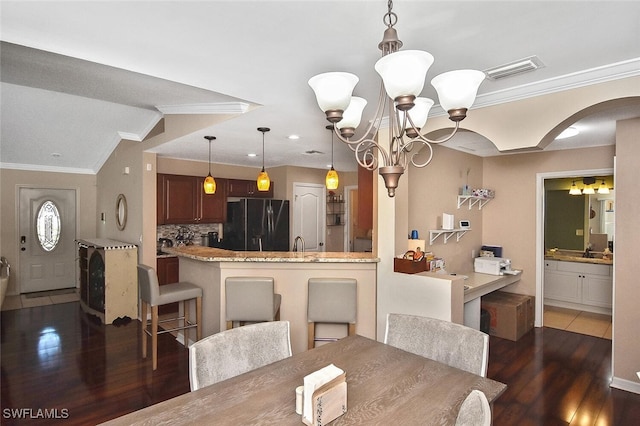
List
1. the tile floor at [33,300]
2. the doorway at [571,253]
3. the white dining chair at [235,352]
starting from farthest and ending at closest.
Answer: the tile floor at [33,300], the doorway at [571,253], the white dining chair at [235,352]

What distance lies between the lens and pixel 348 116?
174cm

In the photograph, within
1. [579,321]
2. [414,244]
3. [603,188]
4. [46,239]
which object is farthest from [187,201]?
[603,188]

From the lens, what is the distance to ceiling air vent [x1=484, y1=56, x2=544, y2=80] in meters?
1.97

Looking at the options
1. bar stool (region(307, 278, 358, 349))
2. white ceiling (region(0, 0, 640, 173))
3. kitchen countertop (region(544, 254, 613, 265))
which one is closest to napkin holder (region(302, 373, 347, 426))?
white ceiling (region(0, 0, 640, 173))

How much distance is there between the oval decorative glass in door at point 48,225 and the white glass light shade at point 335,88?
6.77 metres

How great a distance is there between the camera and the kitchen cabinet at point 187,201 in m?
5.08

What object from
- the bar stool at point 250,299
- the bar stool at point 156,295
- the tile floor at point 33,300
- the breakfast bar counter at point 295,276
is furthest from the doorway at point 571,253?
the tile floor at point 33,300

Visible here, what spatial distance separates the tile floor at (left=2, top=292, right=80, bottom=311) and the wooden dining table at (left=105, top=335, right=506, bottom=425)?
546 cm

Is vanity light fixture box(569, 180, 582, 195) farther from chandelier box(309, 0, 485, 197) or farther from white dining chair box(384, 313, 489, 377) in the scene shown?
chandelier box(309, 0, 485, 197)

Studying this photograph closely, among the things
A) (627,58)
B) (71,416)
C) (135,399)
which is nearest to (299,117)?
(627,58)

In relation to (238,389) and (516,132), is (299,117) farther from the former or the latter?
(238,389)

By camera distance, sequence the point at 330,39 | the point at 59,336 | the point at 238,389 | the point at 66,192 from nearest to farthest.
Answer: the point at 238,389, the point at 330,39, the point at 59,336, the point at 66,192

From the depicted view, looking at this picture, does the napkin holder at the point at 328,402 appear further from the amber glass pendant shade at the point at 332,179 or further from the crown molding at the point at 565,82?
the amber glass pendant shade at the point at 332,179

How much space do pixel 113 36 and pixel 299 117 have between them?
154 centimetres
